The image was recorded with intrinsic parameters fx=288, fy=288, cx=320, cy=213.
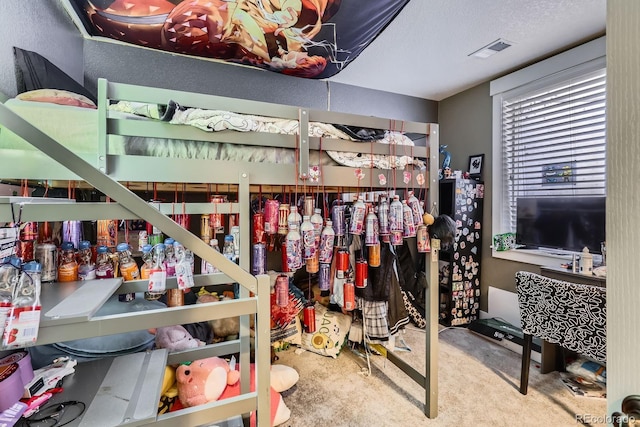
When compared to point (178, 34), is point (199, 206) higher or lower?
lower

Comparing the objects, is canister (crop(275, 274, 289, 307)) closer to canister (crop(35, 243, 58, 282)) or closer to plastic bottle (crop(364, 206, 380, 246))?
plastic bottle (crop(364, 206, 380, 246))

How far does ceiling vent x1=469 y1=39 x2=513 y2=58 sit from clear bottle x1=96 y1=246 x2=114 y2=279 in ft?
10.1

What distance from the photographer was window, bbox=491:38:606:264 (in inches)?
91.5

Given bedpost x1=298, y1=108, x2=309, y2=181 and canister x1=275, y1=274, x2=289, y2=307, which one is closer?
bedpost x1=298, y1=108, x2=309, y2=181

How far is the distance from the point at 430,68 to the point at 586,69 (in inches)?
47.7

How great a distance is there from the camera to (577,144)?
245 centimetres

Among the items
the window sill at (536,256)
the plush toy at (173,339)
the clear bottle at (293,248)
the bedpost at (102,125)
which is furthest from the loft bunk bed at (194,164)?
the window sill at (536,256)

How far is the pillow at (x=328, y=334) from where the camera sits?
2420mm

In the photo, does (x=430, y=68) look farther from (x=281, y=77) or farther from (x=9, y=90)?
(x=9, y=90)

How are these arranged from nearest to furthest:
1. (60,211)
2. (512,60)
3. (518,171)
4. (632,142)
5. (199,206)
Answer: (632,142)
(60,211)
(199,206)
(512,60)
(518,171)

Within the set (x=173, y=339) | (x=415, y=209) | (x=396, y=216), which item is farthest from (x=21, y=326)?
Answer: (x=415, y=209)

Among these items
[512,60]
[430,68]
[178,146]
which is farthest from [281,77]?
[512,60]

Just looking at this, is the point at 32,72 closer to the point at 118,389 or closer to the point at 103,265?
the point at 103,265

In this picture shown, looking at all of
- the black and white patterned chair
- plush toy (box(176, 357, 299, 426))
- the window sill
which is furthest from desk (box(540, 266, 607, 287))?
plush toy (box(176, 357, 299, 426))
